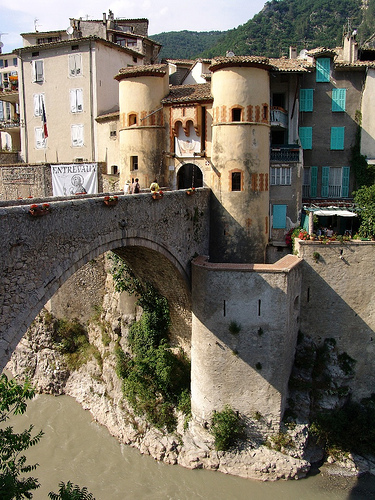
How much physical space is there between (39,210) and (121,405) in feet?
45.3

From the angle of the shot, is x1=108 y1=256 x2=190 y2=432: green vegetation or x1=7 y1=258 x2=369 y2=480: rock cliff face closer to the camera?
x1=7 y1=258 x2=369 y2=480: rock cliff face

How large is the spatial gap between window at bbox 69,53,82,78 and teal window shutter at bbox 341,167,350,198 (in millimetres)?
18029

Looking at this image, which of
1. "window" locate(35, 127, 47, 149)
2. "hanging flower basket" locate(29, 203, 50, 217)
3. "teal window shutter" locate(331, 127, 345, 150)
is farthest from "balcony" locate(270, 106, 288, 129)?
"window" locate(35, 127, 47, 149)

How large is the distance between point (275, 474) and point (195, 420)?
161 inches

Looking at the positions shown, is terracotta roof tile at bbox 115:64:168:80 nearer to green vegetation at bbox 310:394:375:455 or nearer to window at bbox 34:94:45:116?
window at bbox 34:94:45:116

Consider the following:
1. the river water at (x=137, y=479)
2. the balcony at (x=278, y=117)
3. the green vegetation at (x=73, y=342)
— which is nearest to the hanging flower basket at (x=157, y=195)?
the balcony at (x=278, y=117)

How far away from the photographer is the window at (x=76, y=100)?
32.0 meters

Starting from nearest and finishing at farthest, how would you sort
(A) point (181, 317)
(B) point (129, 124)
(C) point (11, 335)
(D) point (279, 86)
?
(C) point (11, 335) → (A) point (181, 317) → (B) point (129, 124) → (D) point (279, 86)

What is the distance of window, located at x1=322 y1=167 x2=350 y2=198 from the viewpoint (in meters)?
28.6

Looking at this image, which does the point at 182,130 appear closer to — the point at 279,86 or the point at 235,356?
the point at 279,86

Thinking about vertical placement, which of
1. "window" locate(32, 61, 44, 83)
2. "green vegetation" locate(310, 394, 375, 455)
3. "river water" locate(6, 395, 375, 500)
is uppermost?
"window" locate(32, 61, 44, 83)

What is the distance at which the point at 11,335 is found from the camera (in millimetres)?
11625

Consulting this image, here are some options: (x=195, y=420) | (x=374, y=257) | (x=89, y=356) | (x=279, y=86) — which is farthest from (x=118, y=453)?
(x=279, y=86)

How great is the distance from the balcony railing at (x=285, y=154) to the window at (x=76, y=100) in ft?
46.0
